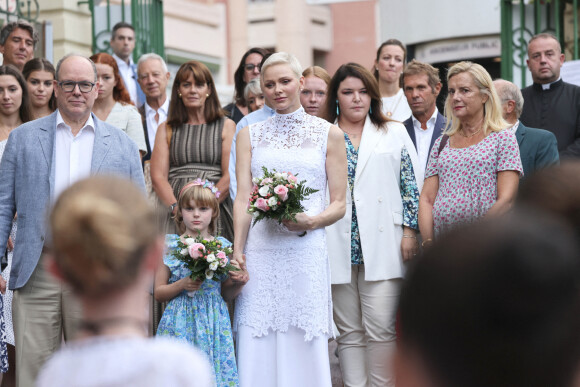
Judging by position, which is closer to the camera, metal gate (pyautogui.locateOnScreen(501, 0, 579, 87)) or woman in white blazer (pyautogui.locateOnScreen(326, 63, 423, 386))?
woman in white blazer (pyautogui.locateOnScreen(326, 63, 423, 386))

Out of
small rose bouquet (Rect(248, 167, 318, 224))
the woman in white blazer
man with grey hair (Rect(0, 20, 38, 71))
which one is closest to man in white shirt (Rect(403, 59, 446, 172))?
the woman in white blazer

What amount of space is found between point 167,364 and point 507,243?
121 cm

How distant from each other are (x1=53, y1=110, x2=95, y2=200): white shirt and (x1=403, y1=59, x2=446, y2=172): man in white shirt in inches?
108

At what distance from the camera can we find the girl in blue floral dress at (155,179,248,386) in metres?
6.30

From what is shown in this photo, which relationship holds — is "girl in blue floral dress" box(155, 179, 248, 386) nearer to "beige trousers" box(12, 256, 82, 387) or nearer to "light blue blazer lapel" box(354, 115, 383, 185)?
"beige trousers" box(12, 256, 82, 387)

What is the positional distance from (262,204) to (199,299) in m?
0.86

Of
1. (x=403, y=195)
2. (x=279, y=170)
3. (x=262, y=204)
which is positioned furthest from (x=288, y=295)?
(x=403, y=195)

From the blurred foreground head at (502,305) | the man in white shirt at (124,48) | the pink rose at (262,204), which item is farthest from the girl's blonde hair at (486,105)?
the blurred foreground head at (502,305)

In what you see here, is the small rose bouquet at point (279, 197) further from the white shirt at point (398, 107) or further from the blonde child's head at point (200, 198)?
the white shirt at point (398, 107)

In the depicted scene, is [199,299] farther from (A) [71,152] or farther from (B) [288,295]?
(A) [71,152]

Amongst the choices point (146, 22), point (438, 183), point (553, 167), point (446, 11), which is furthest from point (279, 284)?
point (446, 11)

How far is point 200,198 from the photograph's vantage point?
662 cm

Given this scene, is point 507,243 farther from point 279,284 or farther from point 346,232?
point 346,232

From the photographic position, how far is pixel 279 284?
632 cm
